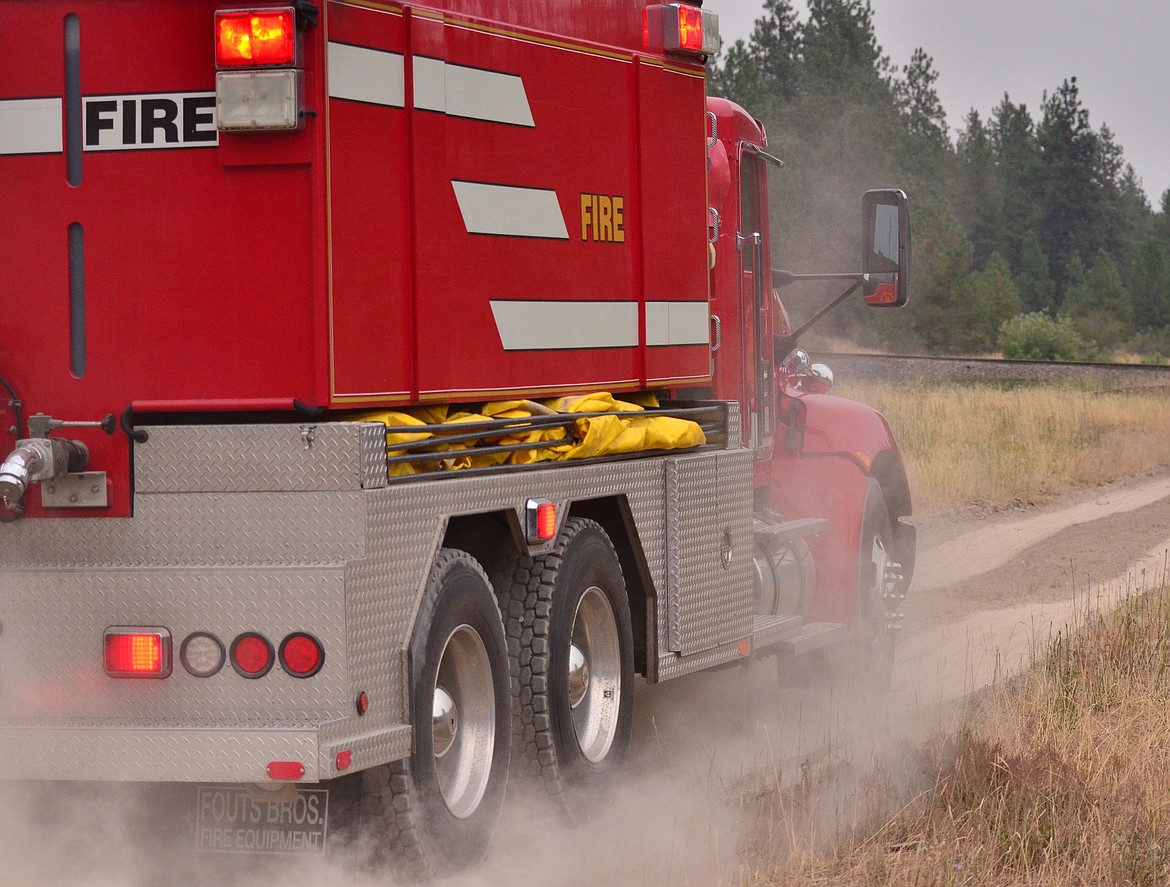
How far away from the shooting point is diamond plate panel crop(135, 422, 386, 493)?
16.6 feet

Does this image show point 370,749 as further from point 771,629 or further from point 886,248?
point 886,248

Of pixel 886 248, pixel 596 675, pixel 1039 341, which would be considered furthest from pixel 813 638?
pixel 1039 341

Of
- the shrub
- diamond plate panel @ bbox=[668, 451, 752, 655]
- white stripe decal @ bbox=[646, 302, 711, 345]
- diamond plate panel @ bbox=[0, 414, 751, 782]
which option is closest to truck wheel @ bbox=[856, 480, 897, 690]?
diamond plate panel @ bbox=[668, 451, 752, 655]

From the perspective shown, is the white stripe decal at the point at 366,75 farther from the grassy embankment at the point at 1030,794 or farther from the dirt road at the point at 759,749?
the grassy embankment at the point at 1030,794

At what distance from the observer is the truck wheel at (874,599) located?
9.70 metres

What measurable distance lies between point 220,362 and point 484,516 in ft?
4.05

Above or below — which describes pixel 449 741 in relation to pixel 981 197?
below

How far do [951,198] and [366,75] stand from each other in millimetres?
98304

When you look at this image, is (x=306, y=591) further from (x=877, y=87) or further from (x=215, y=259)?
(x=877, y=87)

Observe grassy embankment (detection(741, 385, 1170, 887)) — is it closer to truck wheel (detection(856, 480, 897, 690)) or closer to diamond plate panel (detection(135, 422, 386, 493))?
truck wheel (detection(856, 480, 897, 690))

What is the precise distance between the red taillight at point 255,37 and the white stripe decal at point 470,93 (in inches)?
26.9

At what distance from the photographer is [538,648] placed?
626 centimetres

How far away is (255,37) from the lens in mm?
5105

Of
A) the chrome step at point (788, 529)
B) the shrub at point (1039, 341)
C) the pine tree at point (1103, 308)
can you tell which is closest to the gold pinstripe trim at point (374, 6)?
the chrome step at point (788, 529)
